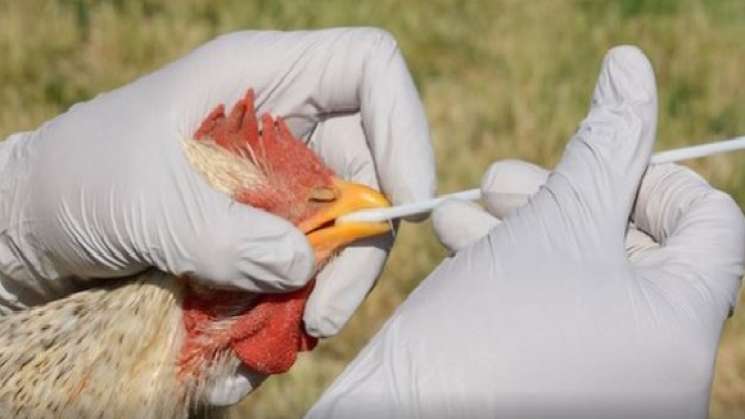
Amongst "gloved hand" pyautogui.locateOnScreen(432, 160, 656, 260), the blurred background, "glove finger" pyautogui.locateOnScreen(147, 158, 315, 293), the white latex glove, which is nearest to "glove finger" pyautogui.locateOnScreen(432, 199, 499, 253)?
"gloved hand" pyautogui.locateOnScreen(432, 160, 656, 260)

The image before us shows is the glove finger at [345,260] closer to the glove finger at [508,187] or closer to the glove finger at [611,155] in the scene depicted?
the glove finger at [508,187]

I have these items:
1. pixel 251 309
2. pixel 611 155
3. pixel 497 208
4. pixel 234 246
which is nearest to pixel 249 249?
pixel 234 246

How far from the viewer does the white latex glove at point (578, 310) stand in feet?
5.86

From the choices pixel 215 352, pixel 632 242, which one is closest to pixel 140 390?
pixel 215 352

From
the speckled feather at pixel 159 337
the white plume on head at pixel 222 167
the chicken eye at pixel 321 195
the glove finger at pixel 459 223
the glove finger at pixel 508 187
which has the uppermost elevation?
the white plume on head at pixel 222 167

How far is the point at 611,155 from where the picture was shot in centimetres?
189

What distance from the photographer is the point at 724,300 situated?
6.28 feet

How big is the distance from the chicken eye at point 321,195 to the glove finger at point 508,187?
0.82ft

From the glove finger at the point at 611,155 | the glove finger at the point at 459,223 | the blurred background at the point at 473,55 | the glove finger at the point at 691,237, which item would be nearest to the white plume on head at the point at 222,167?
the glove finger at the point at 459,223

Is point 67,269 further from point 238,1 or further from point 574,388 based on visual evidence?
point 238,1

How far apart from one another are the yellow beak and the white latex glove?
0.12 meters

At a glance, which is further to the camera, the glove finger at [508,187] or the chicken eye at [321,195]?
the glove finger at [508,187]

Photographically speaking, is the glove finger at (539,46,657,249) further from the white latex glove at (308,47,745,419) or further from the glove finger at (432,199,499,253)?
the glove finger at (432,199,499,253)

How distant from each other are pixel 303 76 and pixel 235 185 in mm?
242
